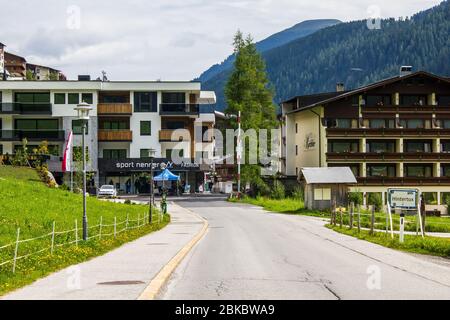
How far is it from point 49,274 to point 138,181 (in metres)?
81.3

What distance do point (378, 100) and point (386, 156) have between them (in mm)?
5803

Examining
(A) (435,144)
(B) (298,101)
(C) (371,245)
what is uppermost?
(B) (298,101)

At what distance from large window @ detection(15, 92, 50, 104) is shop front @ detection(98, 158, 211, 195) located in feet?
31.5

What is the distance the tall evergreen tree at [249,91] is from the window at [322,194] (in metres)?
27.0

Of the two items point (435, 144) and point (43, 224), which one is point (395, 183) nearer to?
point (435, 144)

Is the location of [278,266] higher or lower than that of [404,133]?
lower

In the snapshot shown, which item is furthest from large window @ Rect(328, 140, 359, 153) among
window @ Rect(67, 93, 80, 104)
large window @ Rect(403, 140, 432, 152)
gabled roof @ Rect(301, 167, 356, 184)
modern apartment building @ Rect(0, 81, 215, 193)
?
window @ Rect(67, 93, 80, 104)

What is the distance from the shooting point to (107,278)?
15750mm

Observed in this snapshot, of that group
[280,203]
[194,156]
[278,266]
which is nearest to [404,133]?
[280,203]

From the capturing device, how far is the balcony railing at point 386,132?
79.9 m

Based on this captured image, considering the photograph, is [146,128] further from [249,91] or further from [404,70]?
[404,70]

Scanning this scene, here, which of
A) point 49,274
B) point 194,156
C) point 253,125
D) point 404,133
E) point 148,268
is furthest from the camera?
point 194,156

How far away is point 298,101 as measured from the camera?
94438 mm

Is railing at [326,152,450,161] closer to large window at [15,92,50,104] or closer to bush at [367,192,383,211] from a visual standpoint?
bush at [367,192,383,211]
